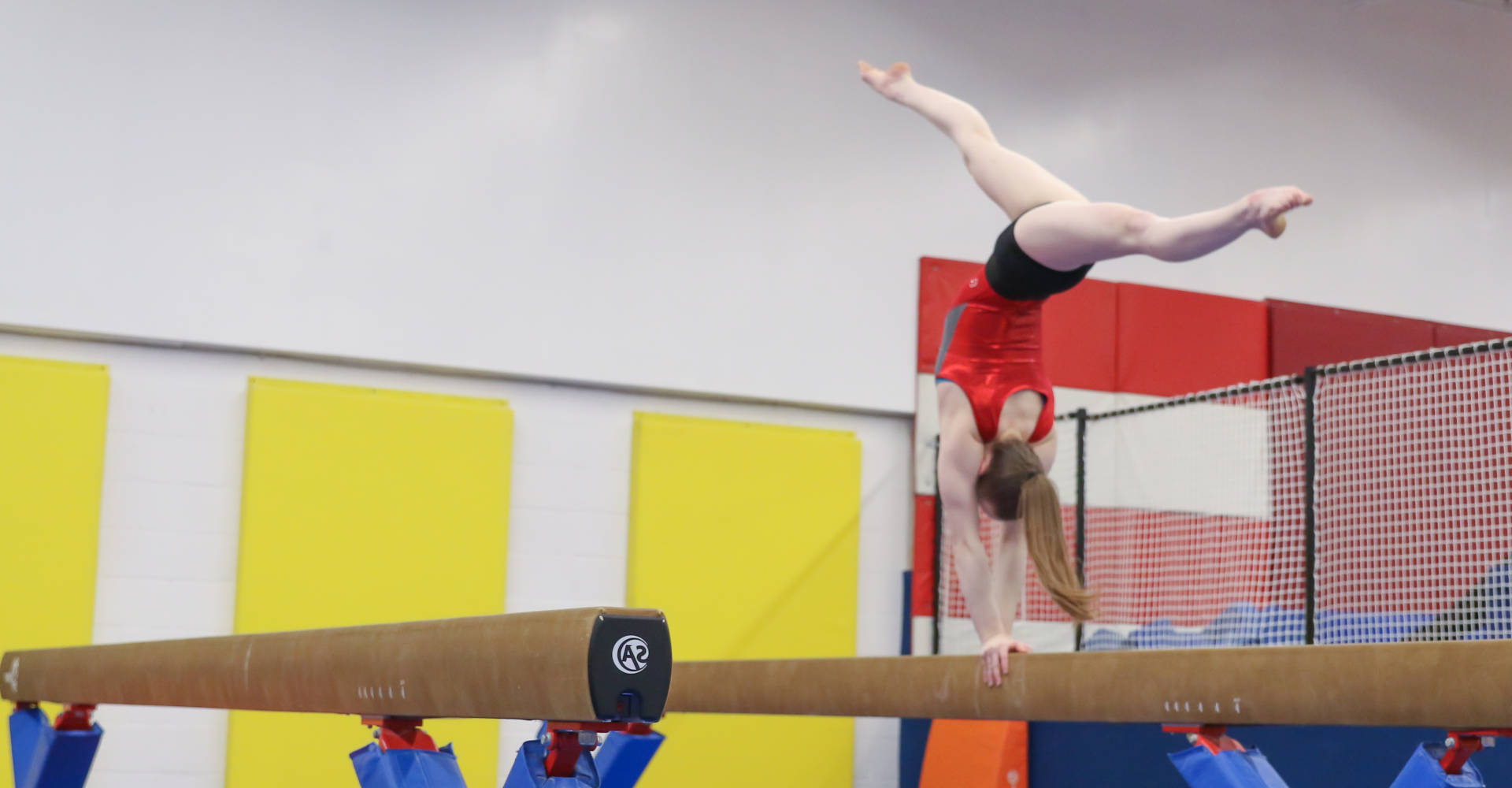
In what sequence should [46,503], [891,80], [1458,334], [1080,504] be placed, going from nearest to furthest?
1. [891,80]
2. [46,503]
3. [1080,504]
4. [1458,334]

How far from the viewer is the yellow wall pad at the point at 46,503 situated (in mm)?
6301

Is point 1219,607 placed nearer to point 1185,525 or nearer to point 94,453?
point 1185,525

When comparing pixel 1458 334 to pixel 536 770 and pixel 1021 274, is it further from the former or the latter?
pixel 536 770

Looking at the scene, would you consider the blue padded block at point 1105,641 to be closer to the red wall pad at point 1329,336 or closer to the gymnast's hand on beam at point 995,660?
the red wall pad at point 1329,336

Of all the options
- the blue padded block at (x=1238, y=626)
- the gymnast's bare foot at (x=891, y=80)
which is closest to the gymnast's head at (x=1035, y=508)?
the gymnast's bare foot at (x=891, y=80)

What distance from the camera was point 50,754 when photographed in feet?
13.1

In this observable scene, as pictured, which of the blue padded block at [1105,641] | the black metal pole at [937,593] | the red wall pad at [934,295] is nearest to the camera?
the blue padded block at [1105,641]

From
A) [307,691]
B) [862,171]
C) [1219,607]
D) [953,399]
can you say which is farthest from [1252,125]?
[307,691]

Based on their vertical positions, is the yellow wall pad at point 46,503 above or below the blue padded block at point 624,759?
above

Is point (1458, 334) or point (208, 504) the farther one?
point (1458, 334)

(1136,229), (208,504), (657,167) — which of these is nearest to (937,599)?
(657,167)

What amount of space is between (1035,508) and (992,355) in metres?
0.67

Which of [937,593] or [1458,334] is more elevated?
[1458,334]

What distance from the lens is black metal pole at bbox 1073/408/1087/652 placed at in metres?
7.43
